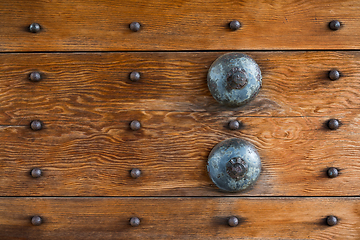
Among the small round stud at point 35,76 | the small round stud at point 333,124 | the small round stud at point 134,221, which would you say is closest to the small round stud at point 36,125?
the small round stud at point 35,76

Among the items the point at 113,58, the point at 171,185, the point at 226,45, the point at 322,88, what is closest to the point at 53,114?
the point at 113,58

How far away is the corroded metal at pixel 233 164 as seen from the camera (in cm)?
80

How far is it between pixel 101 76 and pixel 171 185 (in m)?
0.45

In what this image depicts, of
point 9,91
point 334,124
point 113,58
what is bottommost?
point 334,124

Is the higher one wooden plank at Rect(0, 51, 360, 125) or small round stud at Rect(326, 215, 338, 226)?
wooden plank at Rect(0, 51, 360, 125)

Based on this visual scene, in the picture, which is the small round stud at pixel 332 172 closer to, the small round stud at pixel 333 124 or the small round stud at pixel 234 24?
the small round stud at pixel 333 124

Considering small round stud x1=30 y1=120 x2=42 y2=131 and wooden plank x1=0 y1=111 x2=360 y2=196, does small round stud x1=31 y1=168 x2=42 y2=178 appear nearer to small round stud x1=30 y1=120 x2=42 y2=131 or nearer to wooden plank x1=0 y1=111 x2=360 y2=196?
wooden plank x1=0 y1=111 x2=360 y2=196

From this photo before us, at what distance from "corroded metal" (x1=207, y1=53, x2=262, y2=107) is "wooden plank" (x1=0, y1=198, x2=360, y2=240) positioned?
14.2 inches

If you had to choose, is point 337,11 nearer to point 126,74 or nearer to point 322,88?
point 322,88

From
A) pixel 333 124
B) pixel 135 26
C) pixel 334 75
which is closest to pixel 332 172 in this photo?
pixel 333 124

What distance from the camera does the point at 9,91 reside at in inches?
33.3

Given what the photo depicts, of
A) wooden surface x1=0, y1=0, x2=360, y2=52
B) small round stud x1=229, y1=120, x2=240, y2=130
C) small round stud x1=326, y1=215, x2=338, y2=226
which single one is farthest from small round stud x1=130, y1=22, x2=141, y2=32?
small round stud x1=326, y1=215, x2=338, y2=226

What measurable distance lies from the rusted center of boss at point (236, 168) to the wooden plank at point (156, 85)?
165 mm

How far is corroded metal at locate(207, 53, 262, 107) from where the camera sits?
2.55ft
